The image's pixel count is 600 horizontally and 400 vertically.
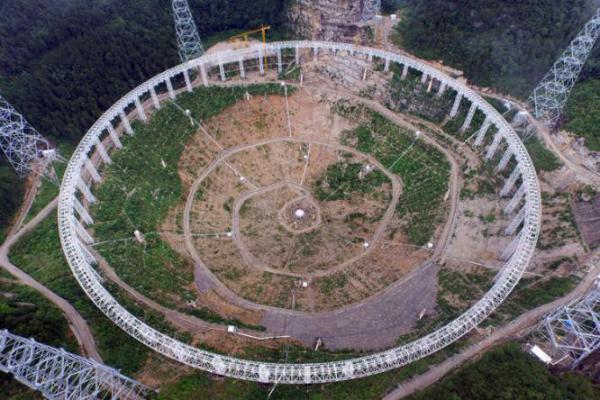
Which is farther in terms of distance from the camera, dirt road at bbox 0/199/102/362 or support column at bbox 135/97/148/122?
support column at bbox 135/97/148/122

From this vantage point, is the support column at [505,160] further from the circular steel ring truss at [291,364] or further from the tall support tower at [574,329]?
the tall support tower at [574,329]

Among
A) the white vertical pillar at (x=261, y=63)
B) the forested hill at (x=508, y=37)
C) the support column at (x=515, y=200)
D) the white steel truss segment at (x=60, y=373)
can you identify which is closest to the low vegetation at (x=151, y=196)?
the white vertical pillar at (x=261, y=63)

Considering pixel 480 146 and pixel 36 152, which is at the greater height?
pixel 480 146

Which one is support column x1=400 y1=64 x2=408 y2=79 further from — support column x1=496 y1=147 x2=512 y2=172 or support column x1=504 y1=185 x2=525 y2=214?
support column x1=504 y1=185 x2=525 y2=214

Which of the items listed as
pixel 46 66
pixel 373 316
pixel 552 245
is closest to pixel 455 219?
pixel 552 245

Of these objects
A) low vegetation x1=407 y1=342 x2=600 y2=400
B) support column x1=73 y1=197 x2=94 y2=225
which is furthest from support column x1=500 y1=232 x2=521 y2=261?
support column x1=73 y1=197 x2=94 y2=225

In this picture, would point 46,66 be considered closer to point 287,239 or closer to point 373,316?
point 287,239

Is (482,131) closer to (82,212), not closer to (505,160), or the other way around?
(505,160)
